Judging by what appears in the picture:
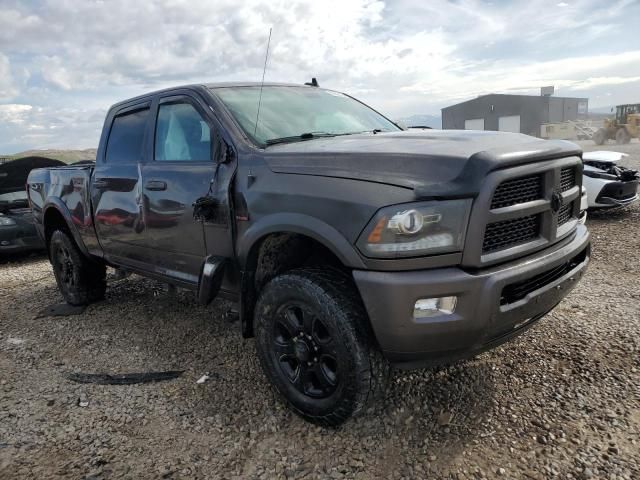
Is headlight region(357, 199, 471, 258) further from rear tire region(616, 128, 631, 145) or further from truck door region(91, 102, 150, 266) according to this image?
rear tire region(616, 128, 631, 145)

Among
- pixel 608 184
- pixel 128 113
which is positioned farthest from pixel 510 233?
pixel 608 184

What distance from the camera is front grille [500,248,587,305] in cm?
236

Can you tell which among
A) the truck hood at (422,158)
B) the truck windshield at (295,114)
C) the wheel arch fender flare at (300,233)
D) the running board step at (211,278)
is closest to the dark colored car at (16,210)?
the truck windshield at (295,114)

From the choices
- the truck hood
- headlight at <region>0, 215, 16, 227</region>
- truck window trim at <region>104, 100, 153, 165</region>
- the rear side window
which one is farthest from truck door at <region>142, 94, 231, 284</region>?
headlight at <region>0, 215, 16, 227</region>

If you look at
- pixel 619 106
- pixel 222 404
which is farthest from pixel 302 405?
pixel 619 106

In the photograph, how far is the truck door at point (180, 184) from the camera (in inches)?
127

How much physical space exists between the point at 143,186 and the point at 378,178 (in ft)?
7.00

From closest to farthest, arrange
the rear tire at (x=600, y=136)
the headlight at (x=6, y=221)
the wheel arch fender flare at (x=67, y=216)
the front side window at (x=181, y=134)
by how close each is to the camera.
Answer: the front side window at (x=181, y=134) < the wheel arch fender flare at (x=67, y=216) < the headlight at (x=6, y=221) < the rear tire at (x=600, y=136)

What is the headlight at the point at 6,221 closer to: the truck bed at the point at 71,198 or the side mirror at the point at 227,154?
the truck bed at the point at 71,198

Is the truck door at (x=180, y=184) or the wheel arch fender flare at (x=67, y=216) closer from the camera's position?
the truck door at (x=180, y=184)

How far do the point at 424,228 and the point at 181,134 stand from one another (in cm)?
215

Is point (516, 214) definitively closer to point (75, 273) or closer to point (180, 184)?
point (180, 184)

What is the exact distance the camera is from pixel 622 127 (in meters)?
28.7

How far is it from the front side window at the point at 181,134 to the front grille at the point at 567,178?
214 cm
